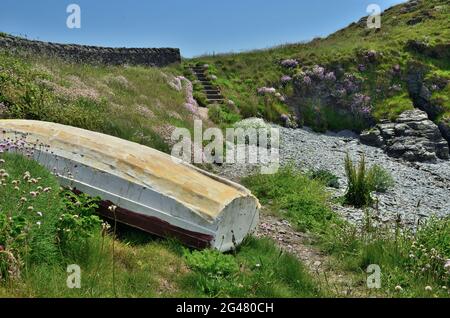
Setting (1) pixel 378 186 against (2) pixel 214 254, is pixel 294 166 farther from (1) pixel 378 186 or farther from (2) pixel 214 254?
(2) pixel 214 254

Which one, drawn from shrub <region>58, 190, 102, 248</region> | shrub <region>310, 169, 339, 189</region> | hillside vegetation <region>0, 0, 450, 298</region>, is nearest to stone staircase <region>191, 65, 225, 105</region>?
hillside vegetation <region>0, 0, 450, 298</region>

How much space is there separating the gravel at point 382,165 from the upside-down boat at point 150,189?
165 inches

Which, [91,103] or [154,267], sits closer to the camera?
[154,267]

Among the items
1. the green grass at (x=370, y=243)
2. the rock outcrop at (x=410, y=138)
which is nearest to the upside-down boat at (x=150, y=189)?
the green grass at (x=370, y=243)

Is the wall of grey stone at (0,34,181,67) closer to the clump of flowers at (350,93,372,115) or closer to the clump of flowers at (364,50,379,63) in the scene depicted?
the clump of flowers at (350,93,372,115)

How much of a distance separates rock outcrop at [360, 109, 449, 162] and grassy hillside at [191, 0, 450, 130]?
70.6 inches

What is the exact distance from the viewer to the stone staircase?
25.1 meters

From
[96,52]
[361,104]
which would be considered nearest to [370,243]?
[96,52]

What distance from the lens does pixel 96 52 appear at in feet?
82.8

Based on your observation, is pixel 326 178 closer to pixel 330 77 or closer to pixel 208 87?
pixel 208 87

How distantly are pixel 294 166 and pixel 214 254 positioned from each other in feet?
35.0

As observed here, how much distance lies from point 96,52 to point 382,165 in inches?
631

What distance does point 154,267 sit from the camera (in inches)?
256
